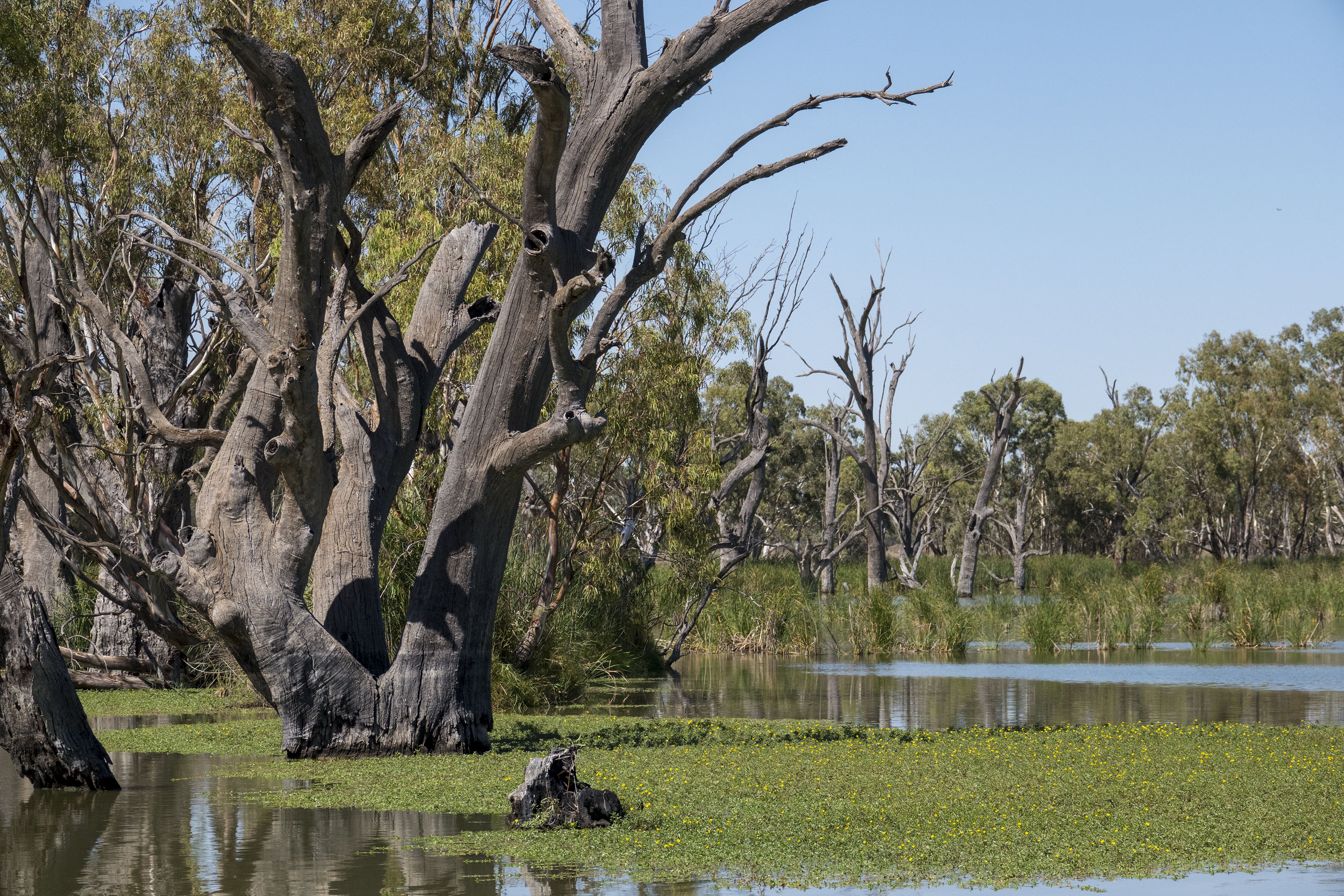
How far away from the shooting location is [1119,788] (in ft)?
27.3

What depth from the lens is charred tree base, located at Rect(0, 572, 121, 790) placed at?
896cm

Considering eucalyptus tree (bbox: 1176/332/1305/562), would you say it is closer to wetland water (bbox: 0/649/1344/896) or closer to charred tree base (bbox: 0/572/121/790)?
wetland water (bbox: 0/649/1344/896)

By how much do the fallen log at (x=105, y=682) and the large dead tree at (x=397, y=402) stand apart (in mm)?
7235

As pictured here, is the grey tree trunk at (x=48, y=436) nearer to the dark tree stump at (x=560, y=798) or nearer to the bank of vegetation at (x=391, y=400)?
the bank of vegetation at (x=391, y=400)

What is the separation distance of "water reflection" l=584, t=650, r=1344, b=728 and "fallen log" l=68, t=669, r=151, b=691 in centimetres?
629

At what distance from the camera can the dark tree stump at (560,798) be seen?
24.1 feet

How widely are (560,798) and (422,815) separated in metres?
1.16

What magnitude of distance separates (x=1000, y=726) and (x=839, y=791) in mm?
4419

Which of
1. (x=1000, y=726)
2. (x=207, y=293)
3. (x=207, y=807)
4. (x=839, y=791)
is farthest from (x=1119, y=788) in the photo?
(x=207, y=293)

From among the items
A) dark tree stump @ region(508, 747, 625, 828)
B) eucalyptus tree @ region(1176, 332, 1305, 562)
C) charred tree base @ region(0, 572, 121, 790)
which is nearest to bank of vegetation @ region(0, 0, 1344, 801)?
charred tree base @ region(0, 572, 121, 790)

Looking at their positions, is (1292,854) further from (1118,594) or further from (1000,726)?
(1118,594)

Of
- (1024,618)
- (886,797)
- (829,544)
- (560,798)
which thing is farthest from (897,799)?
(829,544)

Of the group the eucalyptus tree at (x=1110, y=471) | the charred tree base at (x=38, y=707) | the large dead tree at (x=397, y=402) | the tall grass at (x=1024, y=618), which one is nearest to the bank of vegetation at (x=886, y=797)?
the large dead tree at (x=397, y=402)

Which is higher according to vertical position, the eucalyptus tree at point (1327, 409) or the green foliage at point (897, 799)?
the eucalyptus tree at point (1327, 409)
